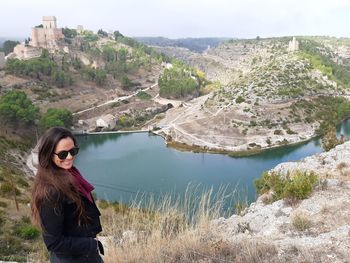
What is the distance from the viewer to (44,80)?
222 feet

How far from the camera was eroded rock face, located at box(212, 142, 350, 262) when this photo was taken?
4410mm

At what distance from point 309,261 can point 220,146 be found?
1681 inches

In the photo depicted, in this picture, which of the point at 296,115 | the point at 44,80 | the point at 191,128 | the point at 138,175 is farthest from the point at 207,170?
the point at 44,80

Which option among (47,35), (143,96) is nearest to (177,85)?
(143,96)

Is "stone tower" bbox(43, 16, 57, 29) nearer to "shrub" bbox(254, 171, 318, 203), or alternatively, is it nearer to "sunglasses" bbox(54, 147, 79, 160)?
"shrub" bbox(254, 171, 318, 203)

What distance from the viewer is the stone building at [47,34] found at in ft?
332

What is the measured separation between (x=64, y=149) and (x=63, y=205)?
44 cm

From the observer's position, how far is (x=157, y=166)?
1618 inches

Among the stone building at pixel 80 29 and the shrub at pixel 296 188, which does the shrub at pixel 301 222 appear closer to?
the shrub at pixel 296 188

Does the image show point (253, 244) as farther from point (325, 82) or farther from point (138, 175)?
point (325, 82)

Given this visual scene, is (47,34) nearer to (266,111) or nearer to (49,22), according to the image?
(49,22)

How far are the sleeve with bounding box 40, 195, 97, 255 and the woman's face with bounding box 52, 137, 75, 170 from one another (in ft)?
1.19

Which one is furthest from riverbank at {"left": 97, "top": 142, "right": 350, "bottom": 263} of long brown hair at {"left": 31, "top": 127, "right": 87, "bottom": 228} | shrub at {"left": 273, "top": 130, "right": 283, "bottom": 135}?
shrub at {"left": 273, "top": 130, "right": 283, "bottom": 135}

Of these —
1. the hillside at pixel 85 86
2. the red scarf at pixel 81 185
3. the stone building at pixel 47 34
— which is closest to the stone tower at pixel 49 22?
the stone building at pixel 47 34
